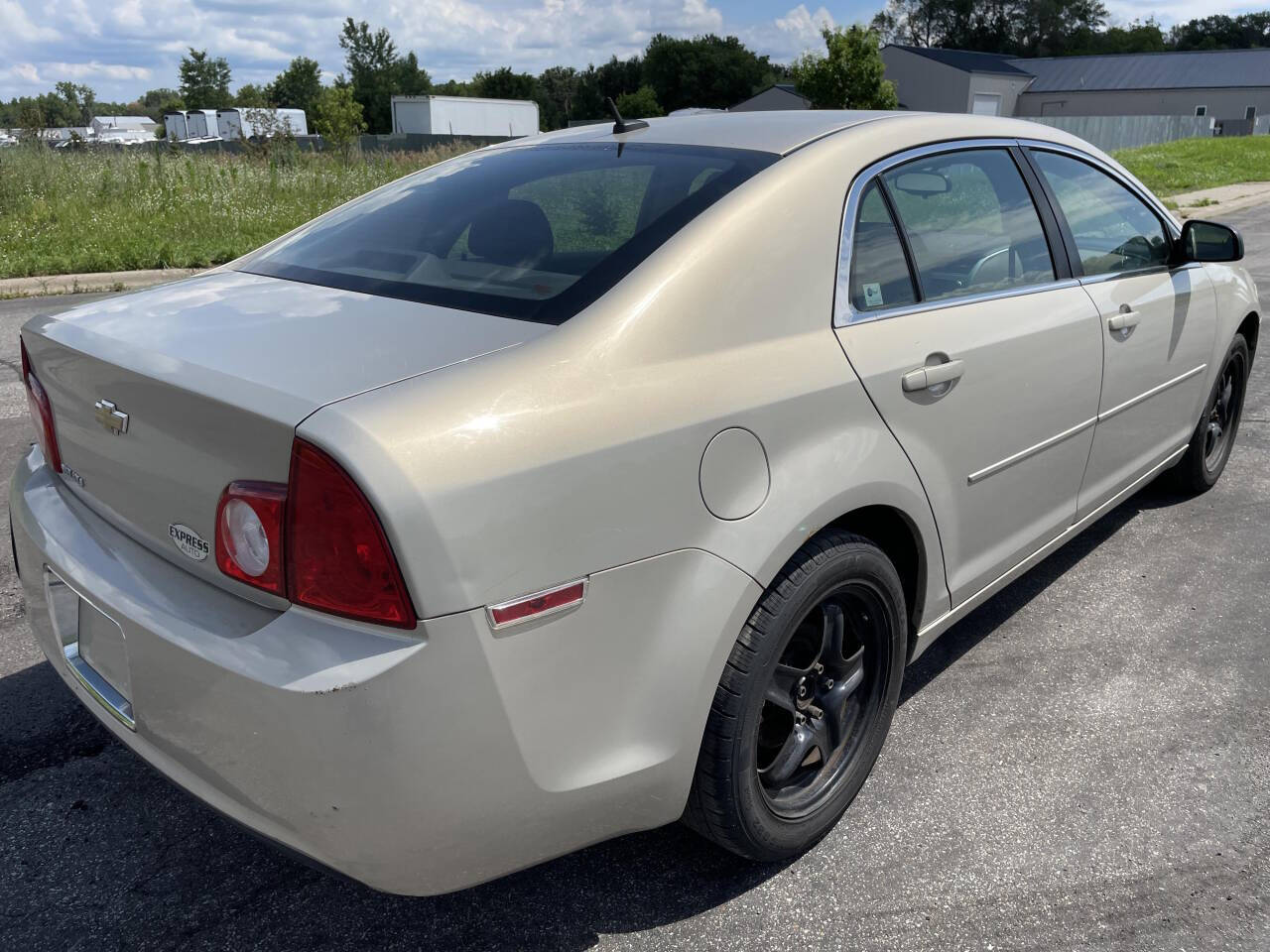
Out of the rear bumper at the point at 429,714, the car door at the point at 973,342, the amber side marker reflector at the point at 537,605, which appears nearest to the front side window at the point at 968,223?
the car door at the point at 973,342

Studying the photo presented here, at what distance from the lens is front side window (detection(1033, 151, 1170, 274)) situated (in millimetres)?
3305

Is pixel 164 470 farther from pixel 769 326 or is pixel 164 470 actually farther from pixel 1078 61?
pixel 1078 61

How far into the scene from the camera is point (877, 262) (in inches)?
98.3

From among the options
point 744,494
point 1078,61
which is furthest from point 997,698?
point 1078,61

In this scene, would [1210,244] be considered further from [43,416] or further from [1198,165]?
[1198,165]

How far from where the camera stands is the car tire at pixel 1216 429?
4.45 metres

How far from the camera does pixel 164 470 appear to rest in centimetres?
192

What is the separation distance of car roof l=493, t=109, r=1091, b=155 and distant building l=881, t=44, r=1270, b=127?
238ft

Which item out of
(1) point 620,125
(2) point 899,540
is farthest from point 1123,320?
(1) point 620,125

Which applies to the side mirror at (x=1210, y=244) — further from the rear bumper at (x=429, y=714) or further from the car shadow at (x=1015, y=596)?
the rear bumper at (x=429, y=714)

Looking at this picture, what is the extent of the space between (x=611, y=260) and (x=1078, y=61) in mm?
92401

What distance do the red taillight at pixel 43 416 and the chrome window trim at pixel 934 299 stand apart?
1.81m

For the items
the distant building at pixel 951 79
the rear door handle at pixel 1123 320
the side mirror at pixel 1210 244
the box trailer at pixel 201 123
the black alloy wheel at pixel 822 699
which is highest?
the distant building at pixel 951 79

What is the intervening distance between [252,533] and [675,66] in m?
102
